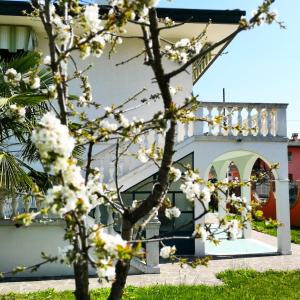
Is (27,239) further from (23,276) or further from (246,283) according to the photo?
(246,283)

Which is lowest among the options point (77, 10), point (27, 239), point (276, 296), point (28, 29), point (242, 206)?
point (276, 296)

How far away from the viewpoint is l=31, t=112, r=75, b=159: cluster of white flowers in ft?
7.18

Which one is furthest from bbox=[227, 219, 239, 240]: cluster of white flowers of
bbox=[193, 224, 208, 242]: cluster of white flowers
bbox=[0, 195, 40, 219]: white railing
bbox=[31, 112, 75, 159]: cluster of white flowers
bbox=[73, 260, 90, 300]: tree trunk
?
bbox=[0, 195, 40, 219]: white railing

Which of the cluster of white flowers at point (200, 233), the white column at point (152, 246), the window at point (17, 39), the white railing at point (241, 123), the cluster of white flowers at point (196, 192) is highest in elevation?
the window at point (17, 39)

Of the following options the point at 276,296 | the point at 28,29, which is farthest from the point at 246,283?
the point at 28,29

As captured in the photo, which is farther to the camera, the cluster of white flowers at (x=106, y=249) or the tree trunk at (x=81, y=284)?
the tree trunk at (x=81, y=284)

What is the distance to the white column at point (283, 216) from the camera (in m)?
11.6

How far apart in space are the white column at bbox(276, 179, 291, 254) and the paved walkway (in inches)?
12.8

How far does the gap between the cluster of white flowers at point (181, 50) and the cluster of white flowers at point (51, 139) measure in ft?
5.12

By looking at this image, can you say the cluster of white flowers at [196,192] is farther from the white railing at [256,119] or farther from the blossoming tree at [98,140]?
the white railing at [256,119]

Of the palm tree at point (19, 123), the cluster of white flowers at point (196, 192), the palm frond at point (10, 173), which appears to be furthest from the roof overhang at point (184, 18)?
the cluster of white flowers at point (196, 192)

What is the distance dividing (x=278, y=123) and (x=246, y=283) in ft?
16.6

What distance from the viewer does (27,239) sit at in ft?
30.2

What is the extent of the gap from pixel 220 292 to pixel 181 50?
5160 millimetres
